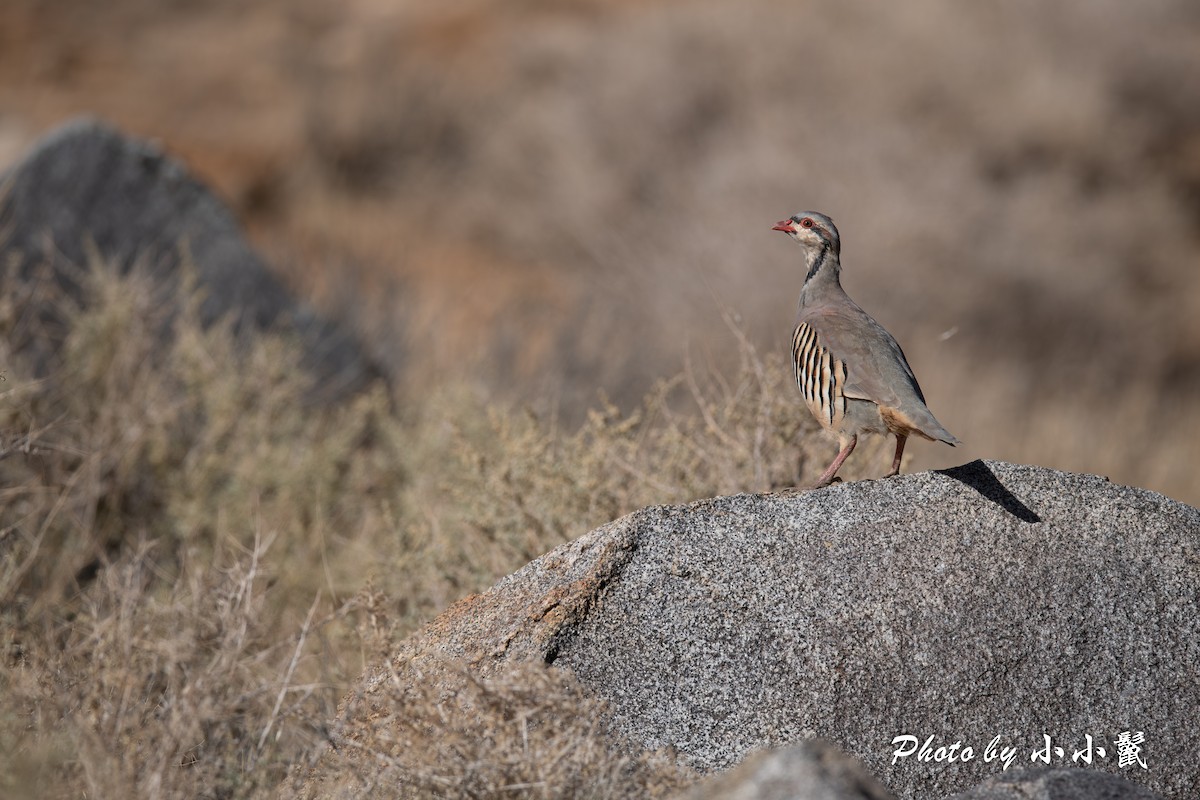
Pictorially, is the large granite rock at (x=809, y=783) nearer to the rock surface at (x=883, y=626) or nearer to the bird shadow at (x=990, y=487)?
the rock surface at (x=883, y=626)

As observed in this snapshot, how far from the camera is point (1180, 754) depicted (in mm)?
3107

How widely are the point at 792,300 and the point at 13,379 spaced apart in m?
7.61

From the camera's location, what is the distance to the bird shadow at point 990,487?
334 centimetres

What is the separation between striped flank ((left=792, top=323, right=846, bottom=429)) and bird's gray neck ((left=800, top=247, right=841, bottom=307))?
243 mm

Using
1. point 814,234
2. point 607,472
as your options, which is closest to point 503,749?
point 814,234

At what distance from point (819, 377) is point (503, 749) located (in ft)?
4.81

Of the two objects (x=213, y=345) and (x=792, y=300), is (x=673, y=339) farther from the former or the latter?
(x=213, y=345)

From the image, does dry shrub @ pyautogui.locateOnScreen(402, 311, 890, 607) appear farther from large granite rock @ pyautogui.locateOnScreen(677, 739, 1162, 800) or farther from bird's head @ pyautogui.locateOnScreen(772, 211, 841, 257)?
large granite rock @ pyautogui.locateOnScreen(677, 739, 1162, 800)

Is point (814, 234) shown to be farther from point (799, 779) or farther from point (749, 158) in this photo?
point (749, 158)

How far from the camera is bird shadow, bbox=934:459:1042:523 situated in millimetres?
3344

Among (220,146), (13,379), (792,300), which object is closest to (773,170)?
(792,300)

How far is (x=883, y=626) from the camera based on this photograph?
3107 mm

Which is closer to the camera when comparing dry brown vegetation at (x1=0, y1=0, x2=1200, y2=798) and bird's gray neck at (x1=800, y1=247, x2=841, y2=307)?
bird's gray neck at (x1=800, y1=247, x2=841, y2=307)

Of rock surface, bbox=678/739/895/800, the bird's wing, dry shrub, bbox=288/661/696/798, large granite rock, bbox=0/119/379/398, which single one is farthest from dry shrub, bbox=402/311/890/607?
large granite rock, bbox=0/119/379/398
